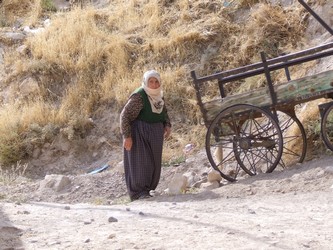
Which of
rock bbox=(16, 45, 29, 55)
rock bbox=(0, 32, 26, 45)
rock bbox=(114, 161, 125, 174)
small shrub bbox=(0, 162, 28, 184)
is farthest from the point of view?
rock bbox=(0, 32, 26, 45)

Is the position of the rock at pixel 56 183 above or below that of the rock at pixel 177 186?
above

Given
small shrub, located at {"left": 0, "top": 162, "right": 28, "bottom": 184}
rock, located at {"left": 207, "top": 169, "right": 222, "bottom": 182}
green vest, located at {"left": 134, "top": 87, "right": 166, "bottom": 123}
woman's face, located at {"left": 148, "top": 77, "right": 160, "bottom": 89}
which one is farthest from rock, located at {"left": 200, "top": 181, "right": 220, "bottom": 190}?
small shrub, located at {"left": 0, "top": 162, "right": 28, "bottom": 184}

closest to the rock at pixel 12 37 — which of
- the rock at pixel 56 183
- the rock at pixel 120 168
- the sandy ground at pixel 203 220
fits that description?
the rock at pixel 120 168

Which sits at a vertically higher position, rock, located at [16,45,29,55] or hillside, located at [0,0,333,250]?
rock, located at [16,45,29,55]

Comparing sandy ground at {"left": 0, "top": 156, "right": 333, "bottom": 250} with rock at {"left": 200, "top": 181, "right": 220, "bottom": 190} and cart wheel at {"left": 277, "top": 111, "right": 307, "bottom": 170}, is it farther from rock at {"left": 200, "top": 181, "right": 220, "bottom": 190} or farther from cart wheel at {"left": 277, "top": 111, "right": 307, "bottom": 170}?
cart wheel at {"left": 277, "top": 111, "right": 307, "bottom": 170}

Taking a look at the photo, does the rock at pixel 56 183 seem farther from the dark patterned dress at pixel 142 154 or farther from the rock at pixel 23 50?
the rock at pixel 23 50

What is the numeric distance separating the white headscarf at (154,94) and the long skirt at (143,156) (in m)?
0.19

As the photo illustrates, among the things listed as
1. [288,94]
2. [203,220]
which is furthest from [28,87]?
[203,220]

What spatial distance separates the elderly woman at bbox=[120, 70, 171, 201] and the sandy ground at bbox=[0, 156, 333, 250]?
404mm

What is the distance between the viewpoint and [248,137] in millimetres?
7793

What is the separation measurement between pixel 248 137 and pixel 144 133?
113 centimetres

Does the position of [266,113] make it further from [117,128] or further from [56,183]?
[117,128]

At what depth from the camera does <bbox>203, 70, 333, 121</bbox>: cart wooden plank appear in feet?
24.5

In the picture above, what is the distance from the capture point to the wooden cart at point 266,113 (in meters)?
7.53
